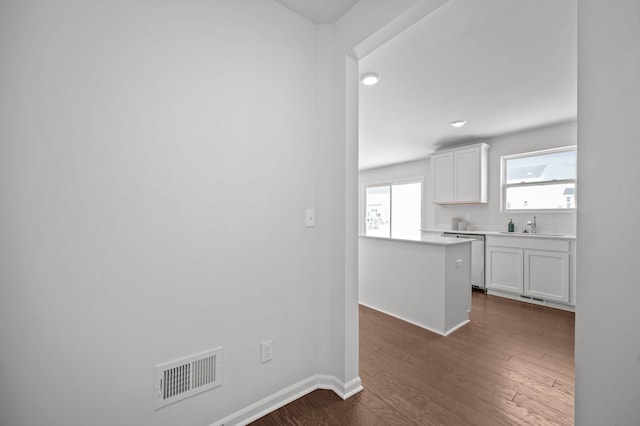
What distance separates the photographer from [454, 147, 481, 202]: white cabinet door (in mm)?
4578

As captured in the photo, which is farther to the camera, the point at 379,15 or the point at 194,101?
the point at 379,15

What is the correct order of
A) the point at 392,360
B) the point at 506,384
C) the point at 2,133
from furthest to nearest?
the point at 392,360 → the point at 506,384 → the point at 2,133

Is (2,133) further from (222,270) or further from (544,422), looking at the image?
(544,422)

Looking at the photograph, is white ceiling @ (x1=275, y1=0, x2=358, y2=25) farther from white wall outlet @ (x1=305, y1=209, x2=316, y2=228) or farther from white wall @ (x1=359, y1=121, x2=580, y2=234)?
white wall @ (x1=359, y1=121, x2=580, y2=234)

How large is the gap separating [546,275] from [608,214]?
3.72 meters

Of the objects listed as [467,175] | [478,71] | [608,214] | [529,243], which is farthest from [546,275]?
[608,214]

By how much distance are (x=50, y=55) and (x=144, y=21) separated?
410 mm

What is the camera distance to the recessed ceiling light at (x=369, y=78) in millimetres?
2564

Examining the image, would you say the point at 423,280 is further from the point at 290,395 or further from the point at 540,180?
the point at 540,180

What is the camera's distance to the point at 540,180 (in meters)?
4.21

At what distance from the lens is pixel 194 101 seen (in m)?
1.41

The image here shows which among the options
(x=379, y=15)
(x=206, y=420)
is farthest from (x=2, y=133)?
(x=379, y=15)

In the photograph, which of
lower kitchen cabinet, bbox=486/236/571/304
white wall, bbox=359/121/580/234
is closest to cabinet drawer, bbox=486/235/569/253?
lower kitchen cabinet, bbox=486/236/571/304

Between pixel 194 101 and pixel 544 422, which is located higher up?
pixel 194 101
